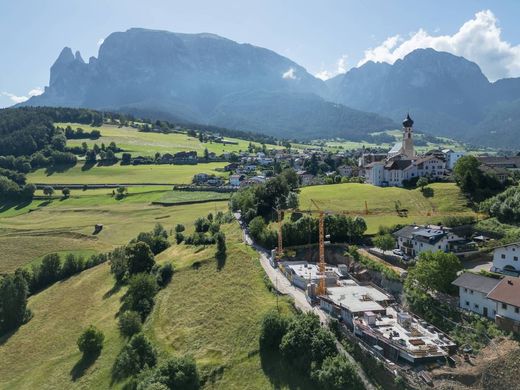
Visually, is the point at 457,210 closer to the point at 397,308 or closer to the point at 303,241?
the point at 303,241

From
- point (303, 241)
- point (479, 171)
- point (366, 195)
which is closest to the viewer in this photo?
point (303, 241)

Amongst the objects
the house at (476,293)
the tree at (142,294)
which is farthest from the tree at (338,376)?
the tree at (142,294)

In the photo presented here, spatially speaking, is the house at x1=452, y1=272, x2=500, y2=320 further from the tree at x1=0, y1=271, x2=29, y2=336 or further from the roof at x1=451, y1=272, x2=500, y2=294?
the tree at x1=0, y1=271, x2=29, y2=336

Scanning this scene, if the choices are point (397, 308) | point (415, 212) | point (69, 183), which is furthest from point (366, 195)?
point (69, 183)

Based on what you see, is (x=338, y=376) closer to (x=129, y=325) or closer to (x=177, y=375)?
(x=177, y=375)

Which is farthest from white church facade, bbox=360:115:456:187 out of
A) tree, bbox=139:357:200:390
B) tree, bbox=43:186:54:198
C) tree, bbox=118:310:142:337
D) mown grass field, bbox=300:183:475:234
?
tree, bbox=43:186:54:198

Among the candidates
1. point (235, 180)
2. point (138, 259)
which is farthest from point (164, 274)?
point (235, 180)
